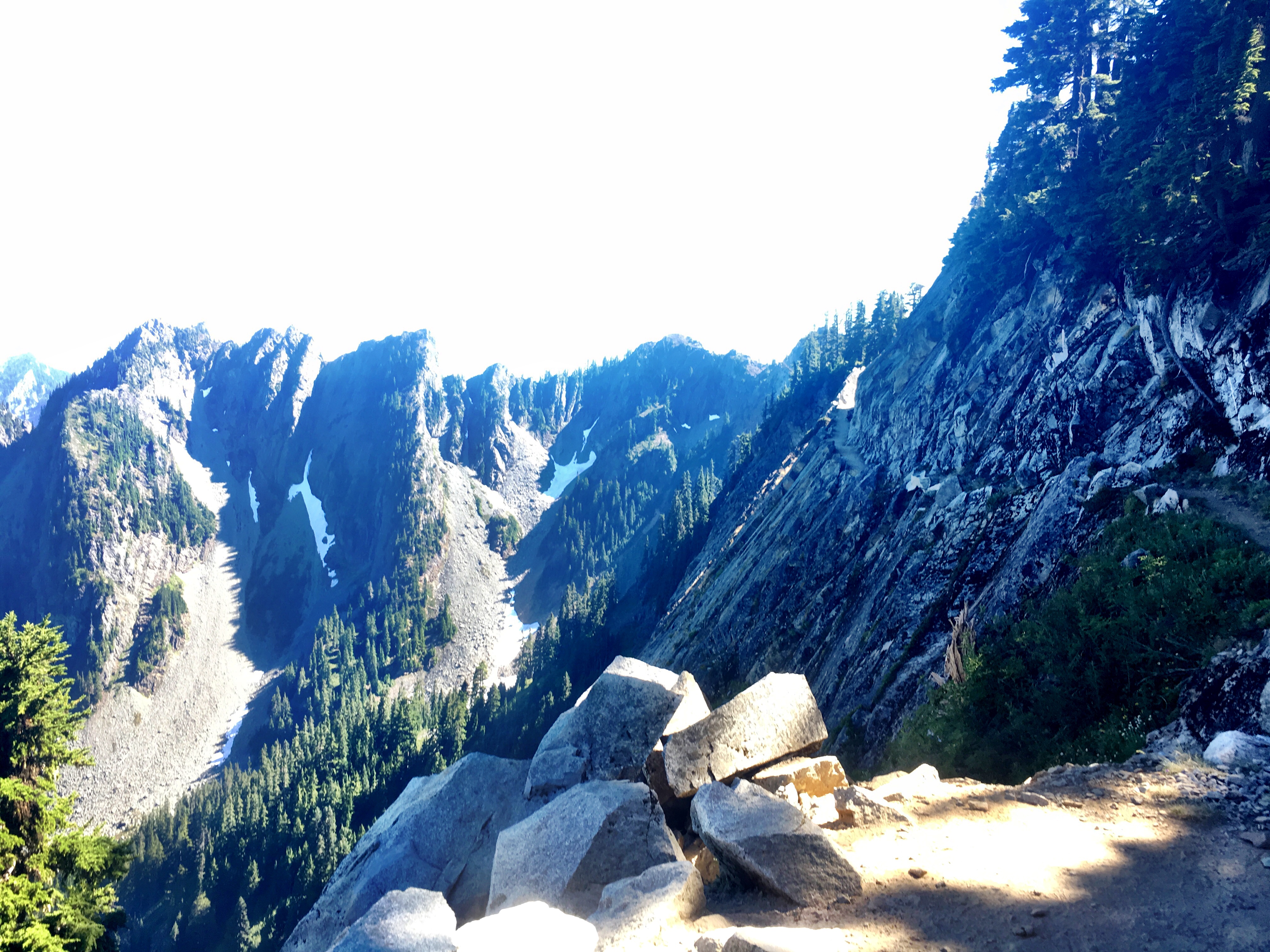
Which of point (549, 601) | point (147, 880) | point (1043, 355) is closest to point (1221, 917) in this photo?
point (1043, 355)

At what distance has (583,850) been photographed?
11.7 m

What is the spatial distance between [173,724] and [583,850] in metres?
160

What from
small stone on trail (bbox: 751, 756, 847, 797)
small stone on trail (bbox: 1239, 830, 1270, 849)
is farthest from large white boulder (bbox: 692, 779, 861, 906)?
small stone on trail (bbox: 1239, 830, 1270, 849)

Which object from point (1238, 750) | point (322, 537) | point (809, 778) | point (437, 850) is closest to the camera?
point (1238, 750)

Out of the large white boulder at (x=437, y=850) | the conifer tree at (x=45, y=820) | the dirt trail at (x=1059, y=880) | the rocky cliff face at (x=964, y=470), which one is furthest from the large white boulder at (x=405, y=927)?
the rocky cliff face at (x=964, y=470)

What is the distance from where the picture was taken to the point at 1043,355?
41875mm

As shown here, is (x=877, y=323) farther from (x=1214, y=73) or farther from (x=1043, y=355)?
(x=1214, y=73)

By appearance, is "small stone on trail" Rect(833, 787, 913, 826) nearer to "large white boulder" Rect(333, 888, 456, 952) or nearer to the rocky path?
"large white boulder" Rect(333, 888, 456, 952)

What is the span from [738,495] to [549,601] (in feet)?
256

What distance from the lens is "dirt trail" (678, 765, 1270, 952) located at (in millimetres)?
6957

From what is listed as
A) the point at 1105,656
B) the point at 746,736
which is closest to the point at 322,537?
the point at 746,736

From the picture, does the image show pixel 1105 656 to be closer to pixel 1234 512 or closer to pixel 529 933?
pixel 1234 512

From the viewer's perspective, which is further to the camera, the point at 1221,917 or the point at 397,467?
the point at 397,467

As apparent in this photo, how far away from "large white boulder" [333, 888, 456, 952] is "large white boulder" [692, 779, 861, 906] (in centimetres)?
448
